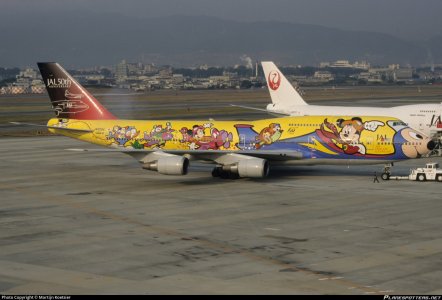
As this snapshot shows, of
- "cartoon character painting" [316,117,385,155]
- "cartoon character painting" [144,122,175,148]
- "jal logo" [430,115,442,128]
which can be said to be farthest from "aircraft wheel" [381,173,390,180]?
"jal logo" [430,115,442,128]

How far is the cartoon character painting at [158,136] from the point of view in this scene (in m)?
53.0

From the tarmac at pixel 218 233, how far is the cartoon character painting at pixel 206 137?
7.03ft

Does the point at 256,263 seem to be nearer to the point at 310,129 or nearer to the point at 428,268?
the point at 428,268

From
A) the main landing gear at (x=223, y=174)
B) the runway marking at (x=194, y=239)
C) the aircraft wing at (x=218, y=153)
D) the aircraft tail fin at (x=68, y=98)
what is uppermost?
the aircraft tail fin at (x=68, y=98)

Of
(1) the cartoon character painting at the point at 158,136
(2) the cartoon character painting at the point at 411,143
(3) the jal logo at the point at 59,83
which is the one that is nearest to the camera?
(2) the cartoon character painting at the point at 411,143

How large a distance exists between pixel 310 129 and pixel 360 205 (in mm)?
10873

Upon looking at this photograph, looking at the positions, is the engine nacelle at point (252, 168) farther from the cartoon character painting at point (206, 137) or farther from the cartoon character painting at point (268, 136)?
the cartoon character painting at point (206, 137)

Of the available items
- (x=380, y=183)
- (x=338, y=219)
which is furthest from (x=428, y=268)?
(x=380, y=183)

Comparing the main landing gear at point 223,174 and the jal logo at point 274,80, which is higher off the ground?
the jal logo at point 274,80

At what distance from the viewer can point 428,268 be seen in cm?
2681

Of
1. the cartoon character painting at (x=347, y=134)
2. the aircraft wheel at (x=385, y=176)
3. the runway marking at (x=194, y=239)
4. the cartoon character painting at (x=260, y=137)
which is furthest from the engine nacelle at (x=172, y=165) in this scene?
the aircraft wheel at (x=385, y=176)

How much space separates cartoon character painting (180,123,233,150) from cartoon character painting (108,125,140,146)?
11.3 feet

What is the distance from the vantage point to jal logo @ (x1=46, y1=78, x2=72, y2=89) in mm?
55969

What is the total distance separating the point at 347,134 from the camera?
4884 centimetres
